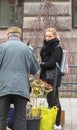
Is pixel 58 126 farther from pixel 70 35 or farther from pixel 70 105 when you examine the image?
pixel 70 35

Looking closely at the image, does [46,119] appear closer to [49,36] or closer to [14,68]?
[14,68]

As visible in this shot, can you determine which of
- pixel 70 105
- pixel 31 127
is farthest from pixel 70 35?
pixel 31 127

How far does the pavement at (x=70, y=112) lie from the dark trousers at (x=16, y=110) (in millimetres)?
2034

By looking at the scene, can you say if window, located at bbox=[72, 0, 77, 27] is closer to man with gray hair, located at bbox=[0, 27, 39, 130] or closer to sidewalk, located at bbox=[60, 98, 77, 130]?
sidewalk, located at bbox=[60, 98, 77, 130]

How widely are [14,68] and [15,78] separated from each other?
133mm

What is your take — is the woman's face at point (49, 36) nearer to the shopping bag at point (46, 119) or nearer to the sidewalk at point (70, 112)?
the shopping bag at point (46, 119)

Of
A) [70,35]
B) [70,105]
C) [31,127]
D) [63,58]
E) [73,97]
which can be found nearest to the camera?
[31,127]

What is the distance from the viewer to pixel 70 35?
18.4m

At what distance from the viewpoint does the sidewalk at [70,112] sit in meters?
9.76

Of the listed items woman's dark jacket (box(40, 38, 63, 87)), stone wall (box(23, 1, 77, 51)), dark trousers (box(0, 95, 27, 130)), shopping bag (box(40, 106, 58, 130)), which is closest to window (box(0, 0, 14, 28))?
stone wall (box(23, 1, 77, 51))

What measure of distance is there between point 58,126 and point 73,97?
4.44 m

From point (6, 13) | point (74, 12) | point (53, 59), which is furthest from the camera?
point (6, 13)

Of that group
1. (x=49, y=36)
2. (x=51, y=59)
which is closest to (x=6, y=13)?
(x=49, y=36)

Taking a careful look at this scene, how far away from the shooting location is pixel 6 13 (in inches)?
763
